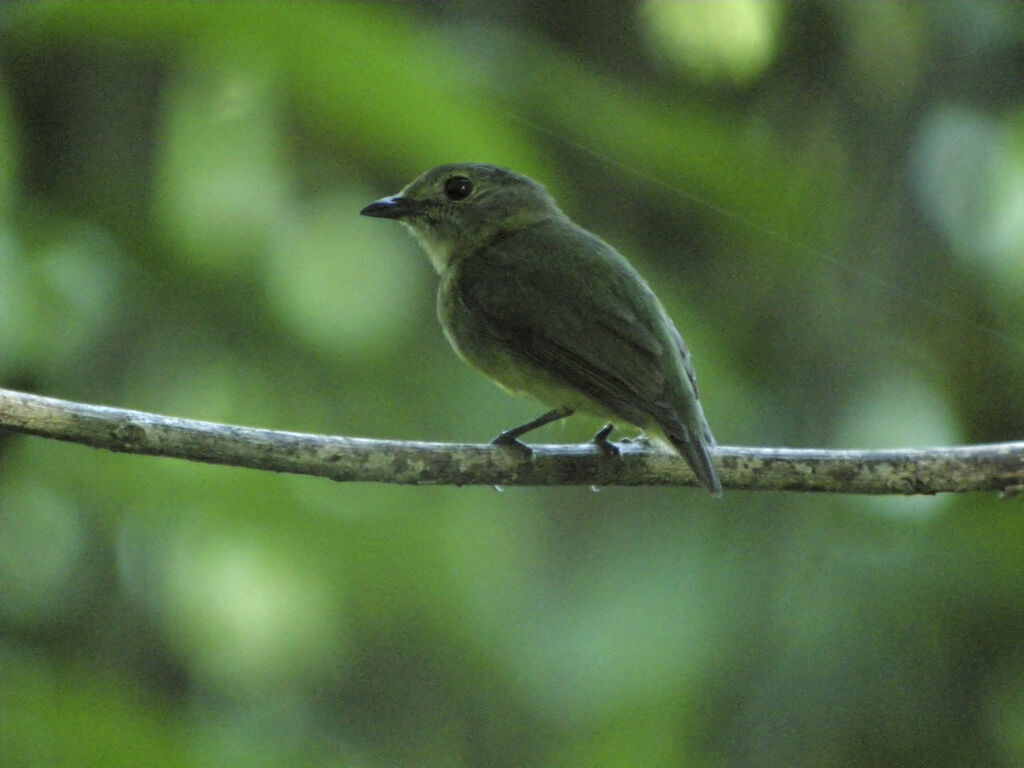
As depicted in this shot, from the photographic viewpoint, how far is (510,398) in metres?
4.33

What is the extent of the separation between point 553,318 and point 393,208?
782 mm

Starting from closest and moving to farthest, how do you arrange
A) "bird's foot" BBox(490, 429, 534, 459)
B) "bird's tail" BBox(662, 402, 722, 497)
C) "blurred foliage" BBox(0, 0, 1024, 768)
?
"bird's tail" BBox(662, 402, 722, 497), "bird's foot" BBox(490, 429, 534, 459), "blurred foliage" BBox(0, 0, 1024, 768)

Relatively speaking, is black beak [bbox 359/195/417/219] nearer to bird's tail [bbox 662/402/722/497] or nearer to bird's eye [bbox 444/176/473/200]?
bird's eye [bbox 444/176/473/200]

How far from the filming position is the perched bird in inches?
115

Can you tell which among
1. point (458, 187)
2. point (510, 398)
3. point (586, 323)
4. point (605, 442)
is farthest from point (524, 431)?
point (510, 398)

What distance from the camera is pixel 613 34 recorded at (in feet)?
14.7

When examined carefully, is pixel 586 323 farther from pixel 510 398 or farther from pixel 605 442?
pixel 510 398

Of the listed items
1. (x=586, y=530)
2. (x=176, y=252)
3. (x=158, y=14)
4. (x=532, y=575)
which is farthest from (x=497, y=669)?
(x=158, y=14)

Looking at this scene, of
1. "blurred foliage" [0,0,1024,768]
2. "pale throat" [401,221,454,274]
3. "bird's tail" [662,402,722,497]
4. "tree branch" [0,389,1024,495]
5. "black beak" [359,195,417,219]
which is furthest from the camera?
"pale throat" [401,221,454,274]

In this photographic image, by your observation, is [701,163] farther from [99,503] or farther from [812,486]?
[99,503]

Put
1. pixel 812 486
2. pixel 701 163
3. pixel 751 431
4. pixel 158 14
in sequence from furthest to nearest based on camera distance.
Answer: pixel 751 431 → pixel 701 163 → pixel 158 14 → pixel 812 486

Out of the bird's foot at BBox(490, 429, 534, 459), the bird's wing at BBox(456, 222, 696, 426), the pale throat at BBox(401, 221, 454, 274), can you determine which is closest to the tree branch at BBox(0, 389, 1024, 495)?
the bird's foot at BBox(490, 429, 534, 459)

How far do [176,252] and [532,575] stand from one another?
67.4 inches

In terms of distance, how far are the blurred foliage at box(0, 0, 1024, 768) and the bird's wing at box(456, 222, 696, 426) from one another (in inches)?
11.6
